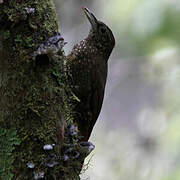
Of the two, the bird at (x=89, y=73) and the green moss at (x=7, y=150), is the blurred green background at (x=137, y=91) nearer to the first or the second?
the bird at (x=89, y=73)

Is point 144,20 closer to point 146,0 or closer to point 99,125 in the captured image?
point 146,0

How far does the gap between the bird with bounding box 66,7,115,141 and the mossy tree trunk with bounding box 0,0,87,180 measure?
0.64 metres

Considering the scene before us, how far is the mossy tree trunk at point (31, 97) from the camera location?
1991mm

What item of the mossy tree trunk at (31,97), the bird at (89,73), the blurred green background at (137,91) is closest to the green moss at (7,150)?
the mossy tree trunk at (31,97)

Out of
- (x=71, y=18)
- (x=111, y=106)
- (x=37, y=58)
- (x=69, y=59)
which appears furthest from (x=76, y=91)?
(x=111, y=106)

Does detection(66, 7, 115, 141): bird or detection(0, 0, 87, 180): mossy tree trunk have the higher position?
detection(66, 7, 115, 141): bird

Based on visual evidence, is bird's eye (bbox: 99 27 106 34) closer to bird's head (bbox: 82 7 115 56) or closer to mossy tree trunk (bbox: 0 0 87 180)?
bird's head (bbox: 82 7 115 56)

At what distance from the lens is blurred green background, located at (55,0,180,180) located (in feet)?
13.9

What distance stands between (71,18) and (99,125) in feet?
4.65

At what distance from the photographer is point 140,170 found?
5.26 m

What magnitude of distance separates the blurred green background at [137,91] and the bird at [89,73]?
807 mm

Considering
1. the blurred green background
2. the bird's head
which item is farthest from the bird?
the blurred green background

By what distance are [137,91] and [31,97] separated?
19.4 feet

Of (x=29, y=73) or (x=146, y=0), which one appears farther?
(x=146, y=0)
